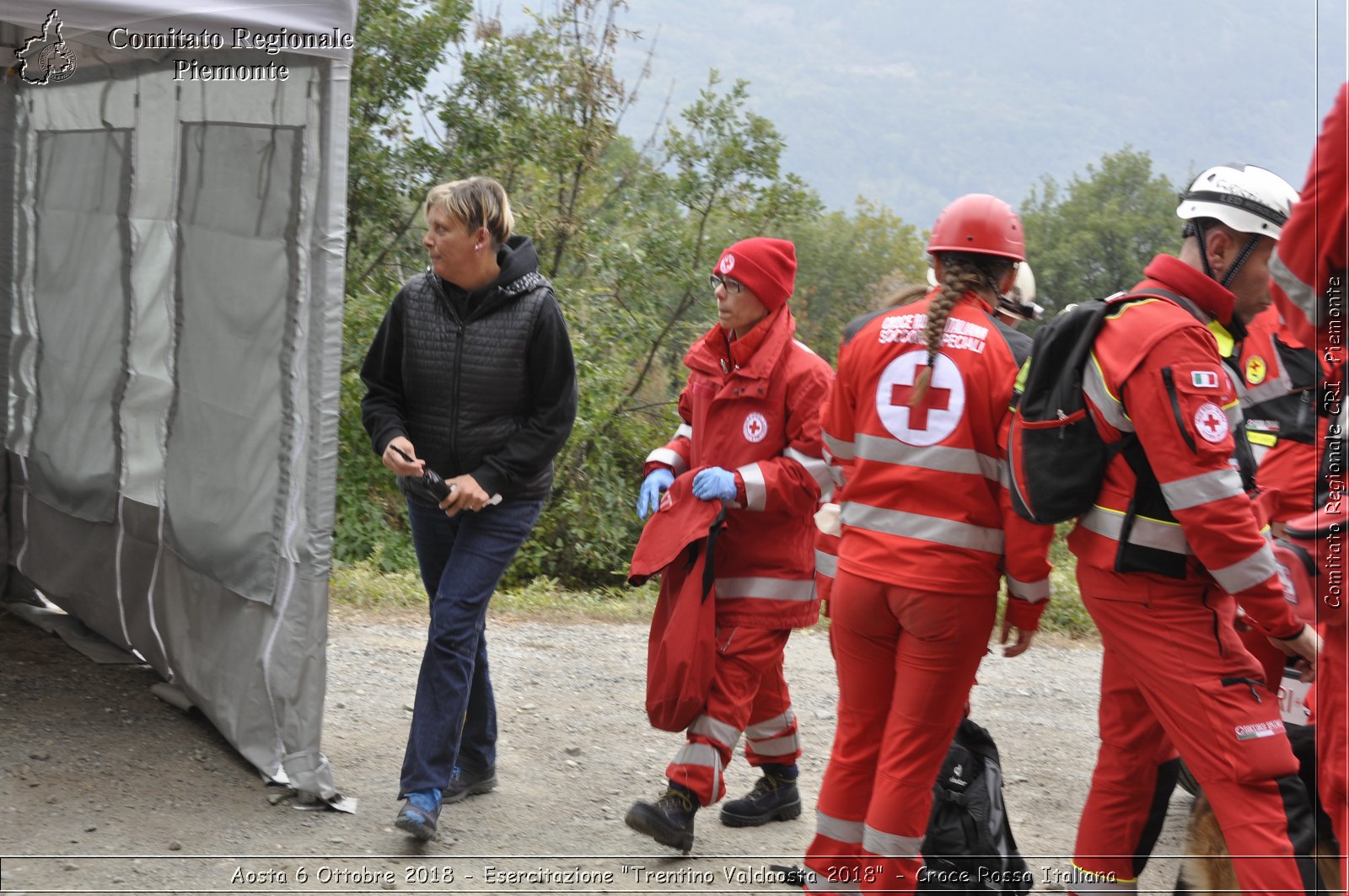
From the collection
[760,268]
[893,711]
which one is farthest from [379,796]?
[760,268]

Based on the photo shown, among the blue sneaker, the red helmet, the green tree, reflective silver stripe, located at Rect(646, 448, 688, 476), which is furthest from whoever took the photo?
the green tree

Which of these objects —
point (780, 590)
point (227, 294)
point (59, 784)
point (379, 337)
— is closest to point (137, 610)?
point (59, 784)

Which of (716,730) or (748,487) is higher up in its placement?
(748,487)

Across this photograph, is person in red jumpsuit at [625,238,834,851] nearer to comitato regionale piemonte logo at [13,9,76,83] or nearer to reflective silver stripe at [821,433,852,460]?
reflective silver stripe at [821,433,852,460]

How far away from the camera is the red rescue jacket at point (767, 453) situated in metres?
4.36

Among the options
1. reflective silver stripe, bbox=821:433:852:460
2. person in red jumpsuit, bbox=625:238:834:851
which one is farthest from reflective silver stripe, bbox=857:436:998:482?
person in red jumpsuit, bbox=625:238:834:851

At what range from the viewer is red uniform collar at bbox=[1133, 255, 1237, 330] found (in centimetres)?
328

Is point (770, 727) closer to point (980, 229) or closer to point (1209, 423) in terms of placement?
point (980, 229)

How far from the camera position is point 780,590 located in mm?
4410

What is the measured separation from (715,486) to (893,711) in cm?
102

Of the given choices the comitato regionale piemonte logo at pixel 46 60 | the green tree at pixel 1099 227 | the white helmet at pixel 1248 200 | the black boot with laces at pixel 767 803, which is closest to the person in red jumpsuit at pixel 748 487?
the black boot with laces at pixel 767 803

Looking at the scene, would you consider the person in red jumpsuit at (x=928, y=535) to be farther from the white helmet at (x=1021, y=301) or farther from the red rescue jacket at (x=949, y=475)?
the white helmet at (x=1021, y=301)

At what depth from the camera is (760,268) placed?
440 centimetres

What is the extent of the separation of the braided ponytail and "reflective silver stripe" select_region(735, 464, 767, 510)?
824 millimetres
